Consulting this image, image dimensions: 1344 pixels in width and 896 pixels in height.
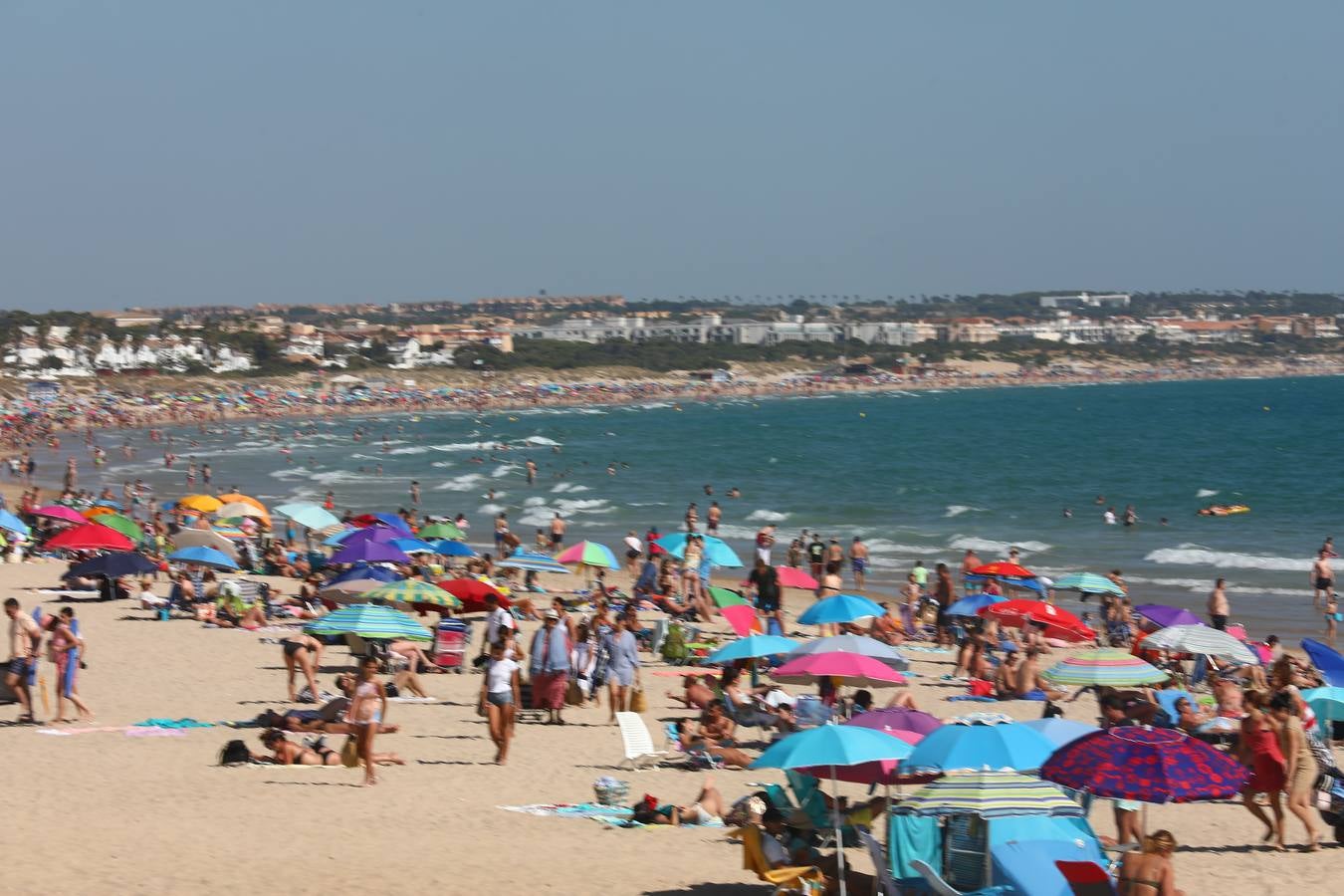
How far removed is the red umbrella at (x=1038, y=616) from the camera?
15195mm

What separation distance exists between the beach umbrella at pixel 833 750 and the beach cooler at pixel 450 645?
23.7 feet

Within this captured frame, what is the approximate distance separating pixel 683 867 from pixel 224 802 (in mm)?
3148

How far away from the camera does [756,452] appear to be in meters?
62.3

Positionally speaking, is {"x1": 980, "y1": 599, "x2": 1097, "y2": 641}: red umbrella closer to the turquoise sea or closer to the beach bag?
the turquoise sea

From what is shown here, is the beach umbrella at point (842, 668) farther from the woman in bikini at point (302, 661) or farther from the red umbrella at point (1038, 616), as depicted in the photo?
the red umbrella at point (1038, 616)

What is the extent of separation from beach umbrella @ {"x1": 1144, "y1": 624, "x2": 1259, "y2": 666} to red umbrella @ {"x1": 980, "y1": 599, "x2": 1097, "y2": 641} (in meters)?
2.02

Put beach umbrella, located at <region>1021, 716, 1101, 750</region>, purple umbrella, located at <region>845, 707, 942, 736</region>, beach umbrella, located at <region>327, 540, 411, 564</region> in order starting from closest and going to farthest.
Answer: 1. beach umbrella, located at <region>1021, 716, 1101, 750</region>
2. purple umbrella, located at <region>845, 707, 942, 736</region>
3. beach umbrella, located at <region>327, 540, 411, 564</region>

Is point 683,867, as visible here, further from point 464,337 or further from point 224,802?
point 464,337

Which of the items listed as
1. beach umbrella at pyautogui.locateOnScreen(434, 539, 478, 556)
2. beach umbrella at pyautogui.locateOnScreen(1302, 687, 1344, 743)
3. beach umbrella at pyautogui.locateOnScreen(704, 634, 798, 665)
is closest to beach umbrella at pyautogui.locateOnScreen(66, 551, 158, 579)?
beach umbrella at pyautogui.locateOnScreen(434, 539, 478, 556)

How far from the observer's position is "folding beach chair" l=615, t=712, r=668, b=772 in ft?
34.3

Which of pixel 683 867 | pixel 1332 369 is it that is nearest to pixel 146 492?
pixel 683 867

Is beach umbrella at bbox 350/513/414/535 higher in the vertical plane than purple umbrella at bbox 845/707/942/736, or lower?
lower

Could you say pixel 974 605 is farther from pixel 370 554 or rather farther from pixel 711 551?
pixel 370 554

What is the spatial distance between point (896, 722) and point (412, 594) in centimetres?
688
